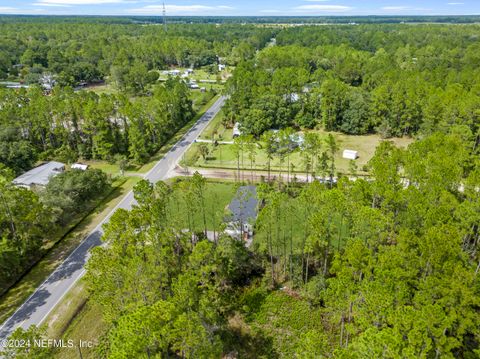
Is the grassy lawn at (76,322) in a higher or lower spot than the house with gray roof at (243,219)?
lower

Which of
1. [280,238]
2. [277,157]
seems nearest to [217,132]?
[277,157]

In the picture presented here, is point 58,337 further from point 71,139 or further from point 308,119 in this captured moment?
point 308,119


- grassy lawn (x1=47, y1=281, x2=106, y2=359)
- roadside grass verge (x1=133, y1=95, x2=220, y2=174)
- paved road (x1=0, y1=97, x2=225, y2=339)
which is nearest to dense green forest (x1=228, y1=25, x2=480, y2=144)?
roadside grass verge (x1=133, y1=95, x2=220, y2=174)

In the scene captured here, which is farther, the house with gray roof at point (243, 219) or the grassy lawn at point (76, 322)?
the house with gray roof at point (243, 219)

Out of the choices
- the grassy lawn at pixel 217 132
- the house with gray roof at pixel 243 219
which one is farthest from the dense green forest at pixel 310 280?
the grassy lawn at pixel 217 132

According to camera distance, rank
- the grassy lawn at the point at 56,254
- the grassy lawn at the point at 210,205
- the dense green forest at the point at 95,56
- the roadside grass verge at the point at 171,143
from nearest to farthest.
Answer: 1. the grassy lawn at the point at 56,254
2. the grassy lawn at the point at 210,205
3. the roadside grass verge at the point at 171,143
4. the dense green forest at the point at 95,56

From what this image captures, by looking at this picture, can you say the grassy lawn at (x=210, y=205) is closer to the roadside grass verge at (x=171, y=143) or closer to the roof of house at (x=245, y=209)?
the roof of house at (x=245, y=209)

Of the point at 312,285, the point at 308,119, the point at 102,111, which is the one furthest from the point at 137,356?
the point at 308,119
